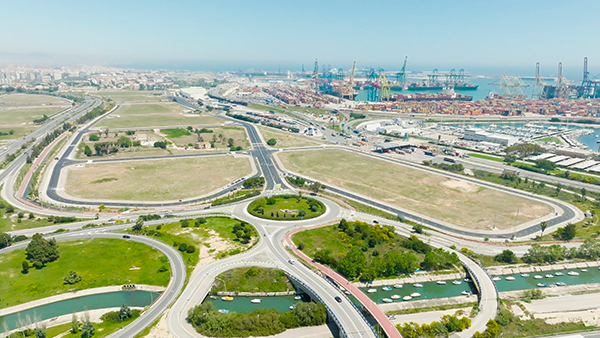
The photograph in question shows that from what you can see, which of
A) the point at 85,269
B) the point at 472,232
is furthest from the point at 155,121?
the point at 472,232

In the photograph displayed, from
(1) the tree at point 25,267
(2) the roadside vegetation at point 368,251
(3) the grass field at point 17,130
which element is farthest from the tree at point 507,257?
→ (3) the grass field at point 17,130

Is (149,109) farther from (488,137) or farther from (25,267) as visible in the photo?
(488,137)

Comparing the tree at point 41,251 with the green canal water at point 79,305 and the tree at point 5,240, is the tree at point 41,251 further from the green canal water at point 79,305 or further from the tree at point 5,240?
the green canal water at point 79,305

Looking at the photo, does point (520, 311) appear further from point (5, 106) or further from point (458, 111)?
point (5, 106)

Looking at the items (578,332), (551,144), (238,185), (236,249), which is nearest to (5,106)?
(238,185)

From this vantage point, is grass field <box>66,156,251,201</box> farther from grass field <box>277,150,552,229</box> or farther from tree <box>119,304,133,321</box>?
tree <box>119,304,133,321</box>
